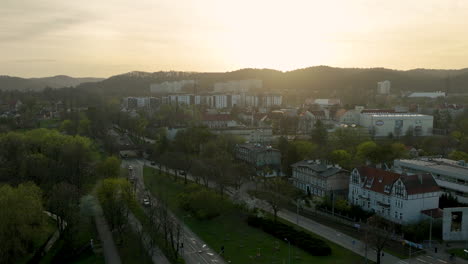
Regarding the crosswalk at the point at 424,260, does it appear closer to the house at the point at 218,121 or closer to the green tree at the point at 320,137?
the green tree at the point at 320,137

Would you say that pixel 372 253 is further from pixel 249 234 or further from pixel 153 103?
pixel 153 103

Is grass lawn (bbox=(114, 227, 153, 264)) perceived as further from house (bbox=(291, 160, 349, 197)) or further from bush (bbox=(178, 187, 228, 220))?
house (bbox=(291, 160, 349, 197))

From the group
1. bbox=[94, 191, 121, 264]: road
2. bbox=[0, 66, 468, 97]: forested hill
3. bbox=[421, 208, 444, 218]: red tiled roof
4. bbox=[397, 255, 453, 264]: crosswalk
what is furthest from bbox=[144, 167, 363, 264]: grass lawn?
bbox=[0, 66, 468, 97]: forested hill

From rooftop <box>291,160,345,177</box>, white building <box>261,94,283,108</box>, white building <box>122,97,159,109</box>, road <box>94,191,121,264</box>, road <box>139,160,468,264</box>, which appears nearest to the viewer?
road <box>139,160,468,264</box>

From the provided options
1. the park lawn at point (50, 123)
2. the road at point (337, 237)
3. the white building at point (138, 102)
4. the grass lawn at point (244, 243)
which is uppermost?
the white building at point (138, 102)

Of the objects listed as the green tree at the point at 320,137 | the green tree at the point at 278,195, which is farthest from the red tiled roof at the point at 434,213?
the green tree at the point at 320,137

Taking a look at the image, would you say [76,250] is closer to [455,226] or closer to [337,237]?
[337,237]

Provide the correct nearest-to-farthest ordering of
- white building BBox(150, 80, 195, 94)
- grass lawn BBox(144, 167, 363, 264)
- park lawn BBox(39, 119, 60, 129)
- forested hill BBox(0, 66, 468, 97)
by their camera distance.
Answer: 1. grass lawn BBox(144, 167, 363, 264)
2. park lawn BBox(39, 119, 60, 129)
3. forested hill BBox(0, 66, 468, 97)
4. white building BBox(150, 80, 195, 94)
